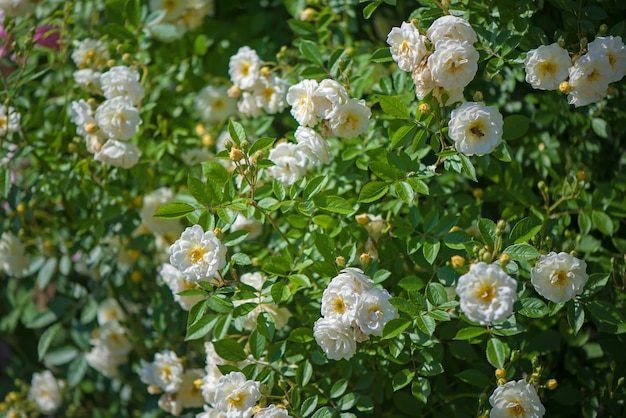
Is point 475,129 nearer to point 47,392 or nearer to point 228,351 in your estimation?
point 228,351

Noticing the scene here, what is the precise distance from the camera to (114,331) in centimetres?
196

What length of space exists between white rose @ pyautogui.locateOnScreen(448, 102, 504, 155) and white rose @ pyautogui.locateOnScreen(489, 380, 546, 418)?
1.40 ft

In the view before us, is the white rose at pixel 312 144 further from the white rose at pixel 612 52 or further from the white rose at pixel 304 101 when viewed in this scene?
the white rose at pixel 612 52

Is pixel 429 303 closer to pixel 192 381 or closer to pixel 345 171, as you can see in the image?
pixel 345 171

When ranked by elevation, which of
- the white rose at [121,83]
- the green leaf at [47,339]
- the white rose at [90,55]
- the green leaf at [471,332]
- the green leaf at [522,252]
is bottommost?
the green leaf at [47,339]

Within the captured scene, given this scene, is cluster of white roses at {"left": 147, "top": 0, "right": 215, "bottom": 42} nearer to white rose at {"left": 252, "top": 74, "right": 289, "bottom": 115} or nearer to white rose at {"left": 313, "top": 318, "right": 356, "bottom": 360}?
white rose at {"left": 252, "top": 74, "right": 289, "bottom": 115}

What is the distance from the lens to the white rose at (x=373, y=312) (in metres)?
1.22

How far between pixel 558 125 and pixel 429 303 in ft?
2.13

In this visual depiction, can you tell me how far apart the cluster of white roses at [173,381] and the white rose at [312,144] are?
2.12 ft

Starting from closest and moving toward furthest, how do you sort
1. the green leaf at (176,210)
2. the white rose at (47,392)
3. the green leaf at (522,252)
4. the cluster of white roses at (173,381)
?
the green leaf at (522,252)
the green leaf at (176,210)
the cluster of white roses at (173,381)
the white rose at (47,392)

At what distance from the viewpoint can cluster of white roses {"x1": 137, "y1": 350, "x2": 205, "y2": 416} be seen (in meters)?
1.67

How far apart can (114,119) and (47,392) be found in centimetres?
99

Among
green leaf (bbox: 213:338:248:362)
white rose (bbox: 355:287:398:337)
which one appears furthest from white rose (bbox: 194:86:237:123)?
white rose (bbox: 355:287:398:337)

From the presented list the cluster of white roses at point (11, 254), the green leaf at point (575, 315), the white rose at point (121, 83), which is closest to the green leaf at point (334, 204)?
the green leaf at point (575, 315)
